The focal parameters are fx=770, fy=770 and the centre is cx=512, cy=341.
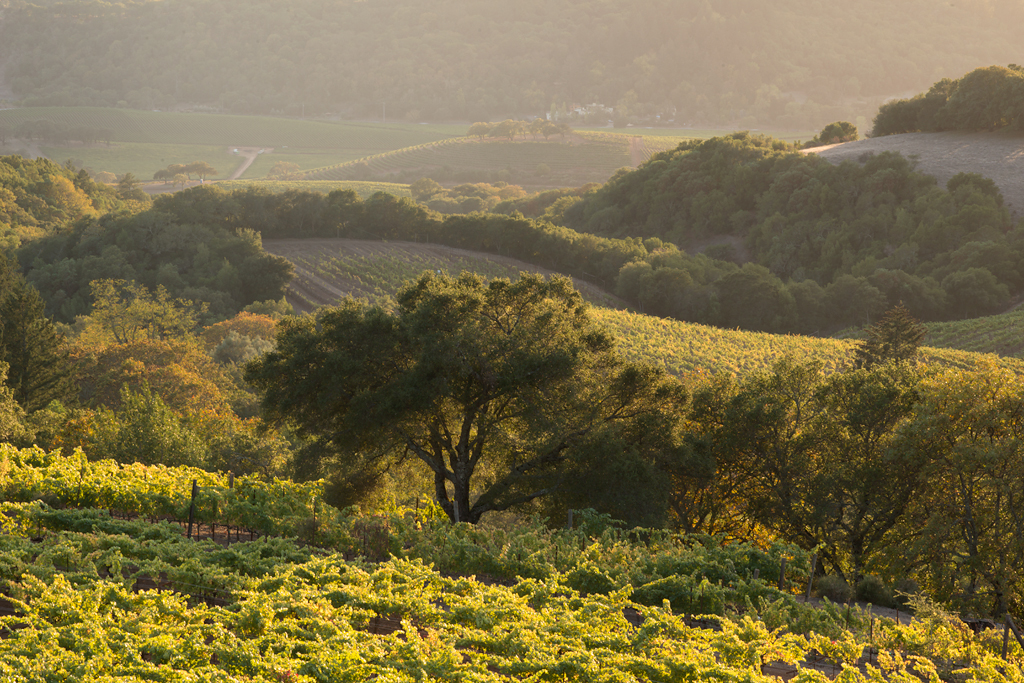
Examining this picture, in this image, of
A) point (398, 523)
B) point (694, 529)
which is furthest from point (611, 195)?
point (398, 523)

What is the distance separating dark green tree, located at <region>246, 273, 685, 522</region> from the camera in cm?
2422

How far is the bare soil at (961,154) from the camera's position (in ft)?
352

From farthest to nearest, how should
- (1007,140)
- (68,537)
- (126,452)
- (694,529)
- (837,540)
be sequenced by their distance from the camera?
1. (1007,140)
2. (126,452)
3. (694,529)
4. (837,540)
5. (68,537)

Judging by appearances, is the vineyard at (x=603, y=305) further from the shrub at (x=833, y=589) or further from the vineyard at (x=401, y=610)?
the vineyard at (x=401, y=610)

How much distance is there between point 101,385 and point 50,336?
12.2m

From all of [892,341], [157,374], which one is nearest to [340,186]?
[157,374]

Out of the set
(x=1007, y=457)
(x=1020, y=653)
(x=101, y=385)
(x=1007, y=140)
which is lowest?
(x=101, y=385)

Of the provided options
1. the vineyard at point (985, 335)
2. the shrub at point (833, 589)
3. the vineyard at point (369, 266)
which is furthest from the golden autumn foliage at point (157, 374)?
the vineyard at point (985, 335)

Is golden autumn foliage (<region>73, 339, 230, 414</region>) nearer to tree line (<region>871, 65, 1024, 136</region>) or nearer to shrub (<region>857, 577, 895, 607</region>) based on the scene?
shrub (<region>857, 577, 895, 607</region>)

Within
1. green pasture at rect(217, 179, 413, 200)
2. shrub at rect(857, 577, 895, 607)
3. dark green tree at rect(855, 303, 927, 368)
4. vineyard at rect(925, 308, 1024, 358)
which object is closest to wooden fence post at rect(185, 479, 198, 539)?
shrub at rect(857, 577, 895, 607)

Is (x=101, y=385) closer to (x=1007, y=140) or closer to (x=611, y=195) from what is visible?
(x=611, y=195)

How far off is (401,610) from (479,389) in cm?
1379

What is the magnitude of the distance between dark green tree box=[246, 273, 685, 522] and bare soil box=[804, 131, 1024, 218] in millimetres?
101612

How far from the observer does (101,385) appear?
2078 inches
